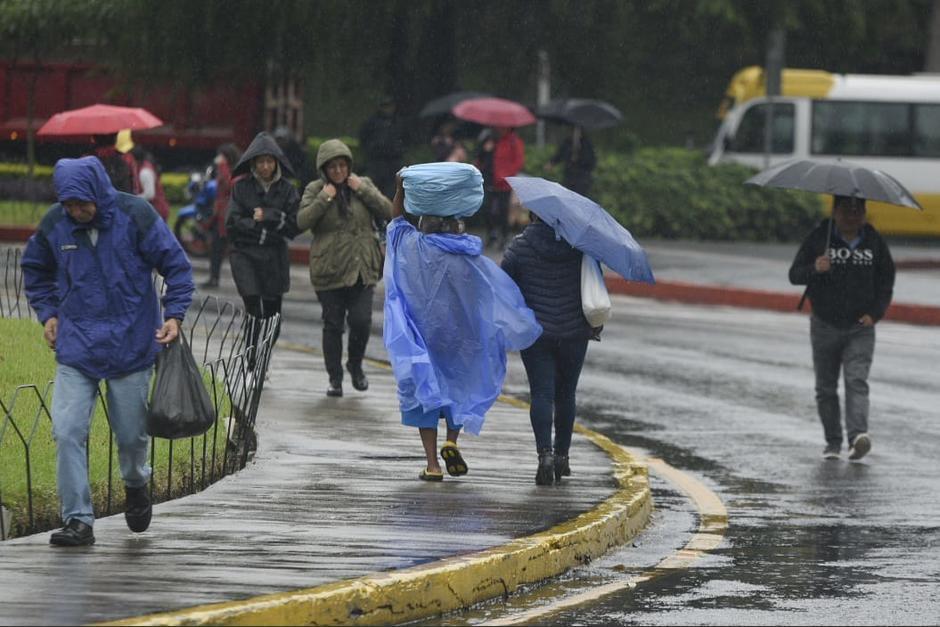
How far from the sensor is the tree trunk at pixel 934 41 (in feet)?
135

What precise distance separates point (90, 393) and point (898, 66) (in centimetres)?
4159

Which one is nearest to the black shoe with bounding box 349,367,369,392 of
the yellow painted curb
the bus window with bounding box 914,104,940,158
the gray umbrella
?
the gray umbrella

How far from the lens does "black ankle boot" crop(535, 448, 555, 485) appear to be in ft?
35.0

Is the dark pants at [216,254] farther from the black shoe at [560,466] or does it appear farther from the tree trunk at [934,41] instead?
the tree trunk at [934,41]

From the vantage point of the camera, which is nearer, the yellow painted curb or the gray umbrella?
the yellow painted curb

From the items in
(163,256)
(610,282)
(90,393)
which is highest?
(163,256)

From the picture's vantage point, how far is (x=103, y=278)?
27.7ft

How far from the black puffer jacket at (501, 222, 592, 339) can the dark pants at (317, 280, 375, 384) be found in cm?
308

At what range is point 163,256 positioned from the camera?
337 inches

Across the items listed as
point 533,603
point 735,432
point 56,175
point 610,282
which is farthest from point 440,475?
point 610,282

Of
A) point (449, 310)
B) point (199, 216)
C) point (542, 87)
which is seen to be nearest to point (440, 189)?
point (449, 310)

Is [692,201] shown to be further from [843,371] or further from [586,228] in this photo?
[586,228]

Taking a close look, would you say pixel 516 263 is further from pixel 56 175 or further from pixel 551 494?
pixel 56 175

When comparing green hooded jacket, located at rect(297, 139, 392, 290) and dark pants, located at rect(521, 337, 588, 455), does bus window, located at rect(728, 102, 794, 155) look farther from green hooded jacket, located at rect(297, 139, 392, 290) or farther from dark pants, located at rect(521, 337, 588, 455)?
dark pants, located at rect(521, 337, 588, 455)
